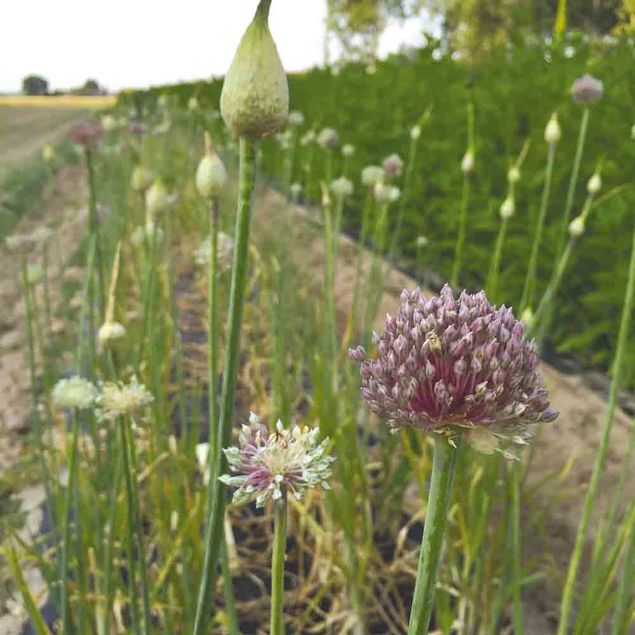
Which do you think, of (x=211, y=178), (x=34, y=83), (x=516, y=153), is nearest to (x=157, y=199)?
(x=34, y=83)

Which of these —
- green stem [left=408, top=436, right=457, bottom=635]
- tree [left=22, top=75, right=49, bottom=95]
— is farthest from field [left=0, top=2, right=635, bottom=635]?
tree [left=22, top=75, right=49, bottom=95]

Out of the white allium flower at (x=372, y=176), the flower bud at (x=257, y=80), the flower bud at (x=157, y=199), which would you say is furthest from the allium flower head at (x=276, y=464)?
the white allium flower at (x=372, y=176)

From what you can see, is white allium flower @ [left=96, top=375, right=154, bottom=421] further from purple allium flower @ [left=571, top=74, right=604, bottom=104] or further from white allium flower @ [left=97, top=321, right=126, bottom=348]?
purple allium flower @ [left=571, top=74, right=604, bottom=104]

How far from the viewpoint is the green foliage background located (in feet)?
8.55

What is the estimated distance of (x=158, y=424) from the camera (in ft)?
4.54

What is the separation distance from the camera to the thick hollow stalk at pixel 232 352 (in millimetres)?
508

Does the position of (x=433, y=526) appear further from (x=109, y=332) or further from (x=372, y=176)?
(x=372, y=176)

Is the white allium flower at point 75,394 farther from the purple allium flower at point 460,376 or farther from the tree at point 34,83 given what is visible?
the purple allium flower at point 460,376

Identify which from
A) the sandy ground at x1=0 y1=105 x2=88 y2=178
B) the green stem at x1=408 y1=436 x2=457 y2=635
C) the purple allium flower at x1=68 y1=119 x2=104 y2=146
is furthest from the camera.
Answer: the sandy ground at x1=0 y1=105 x2=88 y2=178

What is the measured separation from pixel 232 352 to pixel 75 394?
501mm

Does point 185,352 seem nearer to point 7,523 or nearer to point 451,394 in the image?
point 7,523

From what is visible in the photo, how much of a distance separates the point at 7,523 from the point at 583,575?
1182mm

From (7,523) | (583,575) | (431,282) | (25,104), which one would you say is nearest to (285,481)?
(7,523)

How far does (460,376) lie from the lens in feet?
1.47
